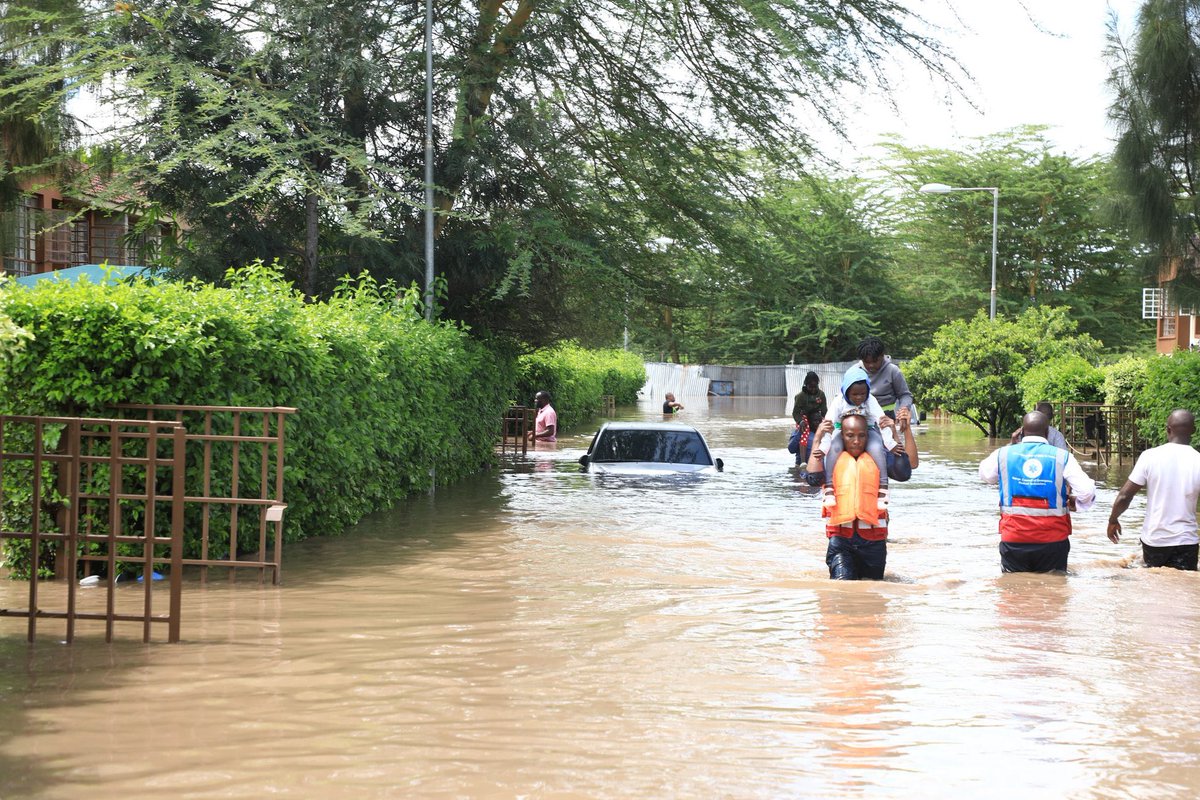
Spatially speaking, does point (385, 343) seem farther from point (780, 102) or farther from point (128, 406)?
point (780, 102)

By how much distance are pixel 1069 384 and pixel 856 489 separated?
69.9 ft

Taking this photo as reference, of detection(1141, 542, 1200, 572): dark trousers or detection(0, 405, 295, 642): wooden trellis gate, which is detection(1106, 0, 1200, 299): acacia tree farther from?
detection(0, 405, 295, 642): wooden trellis gate

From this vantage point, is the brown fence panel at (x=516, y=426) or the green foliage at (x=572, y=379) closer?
the brown fence panel at (x=516, y=426)

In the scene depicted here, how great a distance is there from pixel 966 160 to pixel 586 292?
4496cm

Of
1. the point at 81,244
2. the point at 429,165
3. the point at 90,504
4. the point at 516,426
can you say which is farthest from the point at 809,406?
the point at 81,244

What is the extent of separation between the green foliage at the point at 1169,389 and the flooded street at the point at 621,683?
4693 millimetres

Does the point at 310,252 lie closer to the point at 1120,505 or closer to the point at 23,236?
the point at 23,236

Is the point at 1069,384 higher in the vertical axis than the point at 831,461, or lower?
higher

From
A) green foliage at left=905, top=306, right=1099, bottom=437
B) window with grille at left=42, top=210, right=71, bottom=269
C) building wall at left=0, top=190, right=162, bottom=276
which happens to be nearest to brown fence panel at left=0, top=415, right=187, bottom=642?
Answer: building wall at left=0, top=190, right=162, bottom=276

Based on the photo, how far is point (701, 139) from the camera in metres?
22.2

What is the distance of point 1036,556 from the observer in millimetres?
9938

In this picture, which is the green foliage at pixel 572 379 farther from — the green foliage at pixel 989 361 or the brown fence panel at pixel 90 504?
the brown fence panel at pixel 90 504

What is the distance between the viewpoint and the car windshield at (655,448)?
1902 cm

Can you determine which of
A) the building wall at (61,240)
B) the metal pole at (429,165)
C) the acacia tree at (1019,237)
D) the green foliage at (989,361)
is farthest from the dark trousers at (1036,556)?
the acacia tree at (1019,237)
